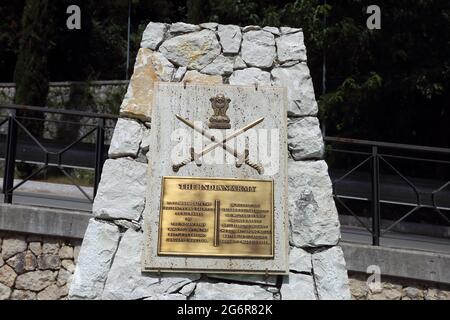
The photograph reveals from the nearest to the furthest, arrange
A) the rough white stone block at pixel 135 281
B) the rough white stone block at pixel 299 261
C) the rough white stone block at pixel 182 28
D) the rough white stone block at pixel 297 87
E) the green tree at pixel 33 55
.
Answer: the rough white stone block at pixel 135 281
the rough white stone block at pixel 299 261
the rough white stone block at pixel 297 87
the rough white stone block at pixel 182 28
the green tree at pixel 33 55

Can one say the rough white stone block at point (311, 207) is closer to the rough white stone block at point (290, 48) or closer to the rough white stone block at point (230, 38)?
the rough white stone block at point (290, 48)

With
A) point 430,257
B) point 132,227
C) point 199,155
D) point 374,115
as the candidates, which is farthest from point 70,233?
point 374,115

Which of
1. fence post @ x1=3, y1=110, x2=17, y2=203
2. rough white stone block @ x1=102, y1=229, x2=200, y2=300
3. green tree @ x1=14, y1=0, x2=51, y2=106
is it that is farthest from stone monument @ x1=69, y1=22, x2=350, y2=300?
green tree @ x1=14, y1=0, x2=51, y2=106

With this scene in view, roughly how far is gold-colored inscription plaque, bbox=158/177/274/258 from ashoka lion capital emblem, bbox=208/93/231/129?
36cm

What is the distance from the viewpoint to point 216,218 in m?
3.12

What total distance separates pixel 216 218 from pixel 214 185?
209 mm

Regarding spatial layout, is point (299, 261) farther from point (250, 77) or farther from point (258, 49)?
point (258, 49)

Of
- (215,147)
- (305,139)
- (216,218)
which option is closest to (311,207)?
(305,139)

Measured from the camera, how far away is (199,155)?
3230 mm

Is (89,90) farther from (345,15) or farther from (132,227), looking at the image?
(132,227)

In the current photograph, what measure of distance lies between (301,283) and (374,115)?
6.84m

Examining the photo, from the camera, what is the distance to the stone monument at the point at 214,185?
10.1 feet

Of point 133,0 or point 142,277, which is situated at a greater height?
point 133,0

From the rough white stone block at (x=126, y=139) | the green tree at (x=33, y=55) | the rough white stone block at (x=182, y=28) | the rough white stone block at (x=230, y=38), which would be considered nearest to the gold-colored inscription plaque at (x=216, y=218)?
the rough white stone block at (x=126, y=139)
